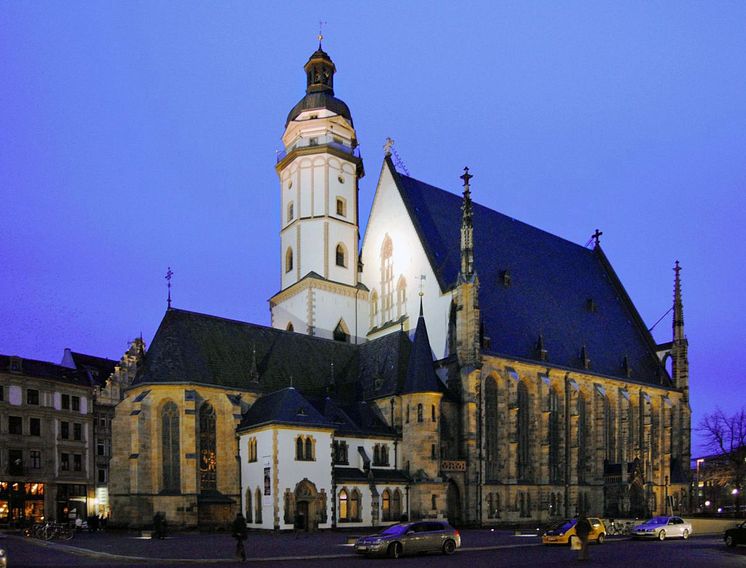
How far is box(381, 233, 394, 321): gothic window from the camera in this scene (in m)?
58.9

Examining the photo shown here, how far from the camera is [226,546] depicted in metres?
32.5

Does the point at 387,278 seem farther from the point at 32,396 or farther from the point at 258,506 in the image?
the point at 32,396

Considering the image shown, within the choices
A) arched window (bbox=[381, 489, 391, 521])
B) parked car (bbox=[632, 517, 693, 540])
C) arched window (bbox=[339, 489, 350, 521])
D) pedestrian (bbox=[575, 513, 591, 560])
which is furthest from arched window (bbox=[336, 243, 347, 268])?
pedestrian (bbox=[575, 513, 591, 560])

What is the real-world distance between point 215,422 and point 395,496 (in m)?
11.7

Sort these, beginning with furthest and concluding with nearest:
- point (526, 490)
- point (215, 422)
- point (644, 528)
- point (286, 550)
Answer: point (526, 490), point (215, 422), point (644, 528), point (286, 550)

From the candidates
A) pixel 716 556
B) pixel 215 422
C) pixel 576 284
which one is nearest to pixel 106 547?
pixel 215 422

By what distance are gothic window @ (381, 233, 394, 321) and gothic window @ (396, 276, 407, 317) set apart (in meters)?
0.74

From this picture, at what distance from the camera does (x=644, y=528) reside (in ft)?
124

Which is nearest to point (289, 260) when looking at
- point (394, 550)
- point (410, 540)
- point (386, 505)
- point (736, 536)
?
point (386, 505)

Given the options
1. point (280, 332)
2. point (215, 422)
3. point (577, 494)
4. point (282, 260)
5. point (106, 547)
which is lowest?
point (577, 494)

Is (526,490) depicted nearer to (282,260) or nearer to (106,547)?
(282,260)

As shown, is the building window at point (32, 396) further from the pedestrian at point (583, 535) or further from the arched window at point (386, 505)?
the pedestrian at point (583, 535)

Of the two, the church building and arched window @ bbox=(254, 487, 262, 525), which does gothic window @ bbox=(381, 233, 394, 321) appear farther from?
arched window @ bbox=(254, 487, 262, 525)

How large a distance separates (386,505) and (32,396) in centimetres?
3366
